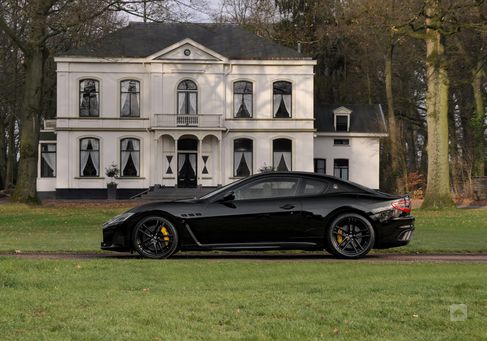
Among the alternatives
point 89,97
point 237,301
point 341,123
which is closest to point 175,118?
point 89,97

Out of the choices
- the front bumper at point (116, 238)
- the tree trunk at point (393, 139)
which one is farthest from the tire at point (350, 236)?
the tree trunk at point (393, 139)

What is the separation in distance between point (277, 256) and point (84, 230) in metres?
9.51

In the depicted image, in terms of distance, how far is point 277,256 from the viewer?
12.1 m

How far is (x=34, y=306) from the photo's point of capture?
6.61m

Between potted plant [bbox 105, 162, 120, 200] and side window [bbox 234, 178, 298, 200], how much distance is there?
37004 mm

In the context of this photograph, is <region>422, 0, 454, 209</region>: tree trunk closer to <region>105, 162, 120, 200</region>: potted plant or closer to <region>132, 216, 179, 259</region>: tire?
<region>132, 216, 179, 259</region>: tire

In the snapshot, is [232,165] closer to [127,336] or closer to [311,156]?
[311,156]

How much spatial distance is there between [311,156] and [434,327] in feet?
144

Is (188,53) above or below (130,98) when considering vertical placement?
above

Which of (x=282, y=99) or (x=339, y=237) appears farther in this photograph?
(x=282, y=99)

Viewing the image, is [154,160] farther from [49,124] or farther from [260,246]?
[260,246]

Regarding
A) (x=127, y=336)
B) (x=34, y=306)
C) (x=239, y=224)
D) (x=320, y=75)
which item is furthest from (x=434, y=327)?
(x=320, y=75)

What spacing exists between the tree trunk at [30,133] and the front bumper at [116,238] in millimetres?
22165

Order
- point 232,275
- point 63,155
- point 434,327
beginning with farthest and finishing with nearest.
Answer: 1. point 63,155
2. point 232,275
3. point 434,327
